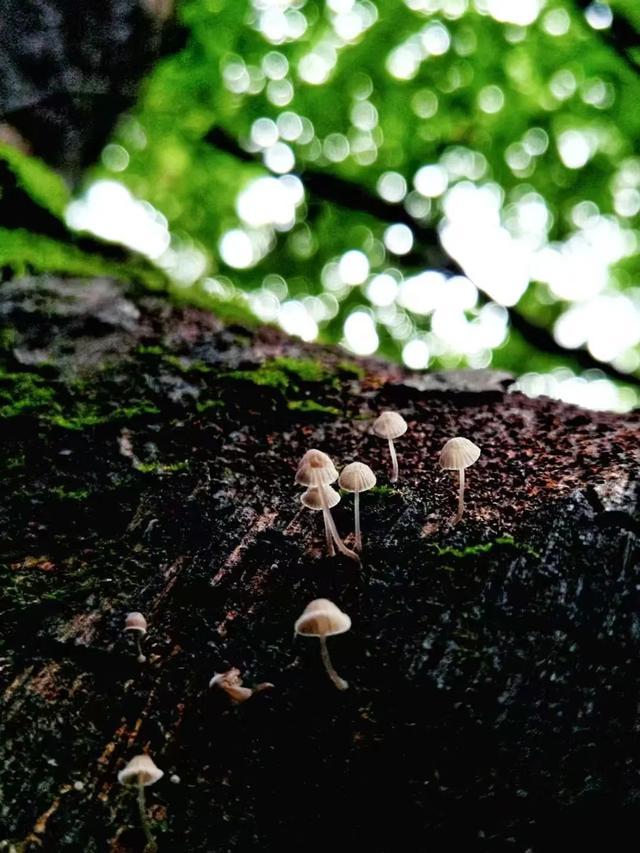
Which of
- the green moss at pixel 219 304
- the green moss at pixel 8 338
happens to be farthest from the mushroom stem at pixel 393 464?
the green moss at pixel 8 338

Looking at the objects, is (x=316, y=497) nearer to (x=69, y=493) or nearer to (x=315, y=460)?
(x=315, y=460)

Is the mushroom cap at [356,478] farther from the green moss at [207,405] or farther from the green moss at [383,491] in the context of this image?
the green moss at [207,405]

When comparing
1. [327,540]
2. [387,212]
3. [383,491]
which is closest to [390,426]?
[383,491]

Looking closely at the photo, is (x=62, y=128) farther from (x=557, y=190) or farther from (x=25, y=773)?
(x=557, y=190)

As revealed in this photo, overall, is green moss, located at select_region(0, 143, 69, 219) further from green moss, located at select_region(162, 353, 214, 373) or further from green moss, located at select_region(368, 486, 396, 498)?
green moss, located at select_region(368, 486, 396, 498)

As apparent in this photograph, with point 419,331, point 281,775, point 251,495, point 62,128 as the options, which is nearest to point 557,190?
point 419,331

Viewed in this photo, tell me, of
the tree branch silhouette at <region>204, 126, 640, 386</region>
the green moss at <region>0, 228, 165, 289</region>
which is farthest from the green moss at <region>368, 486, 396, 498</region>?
the tree branch silhouette at <region>204, 126, 640, 386</region>
